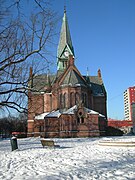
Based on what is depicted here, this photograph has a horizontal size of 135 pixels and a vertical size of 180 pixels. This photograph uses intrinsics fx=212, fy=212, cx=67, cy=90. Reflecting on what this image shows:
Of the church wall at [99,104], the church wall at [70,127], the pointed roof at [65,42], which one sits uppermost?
the pointed roof at [65,42]

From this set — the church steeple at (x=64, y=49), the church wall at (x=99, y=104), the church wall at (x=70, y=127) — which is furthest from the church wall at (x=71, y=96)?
the church steeple at (x=64, y=49)

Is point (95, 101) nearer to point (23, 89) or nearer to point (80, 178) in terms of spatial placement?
point (23, 89)

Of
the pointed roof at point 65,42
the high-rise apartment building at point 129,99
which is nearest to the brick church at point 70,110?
the pointed roof at point 65,42

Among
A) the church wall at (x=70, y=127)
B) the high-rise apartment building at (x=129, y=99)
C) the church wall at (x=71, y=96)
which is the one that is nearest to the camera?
the church wall at (x=70, y=127)

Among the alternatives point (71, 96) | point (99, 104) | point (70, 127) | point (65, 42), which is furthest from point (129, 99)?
point (70, 127)

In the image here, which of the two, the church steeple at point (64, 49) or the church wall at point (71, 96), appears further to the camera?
the church steeple at point (64, 49)

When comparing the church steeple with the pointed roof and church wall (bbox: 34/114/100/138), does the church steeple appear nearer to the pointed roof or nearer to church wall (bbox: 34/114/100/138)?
the pointed roof

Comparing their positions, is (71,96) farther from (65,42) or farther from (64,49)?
(65,42)

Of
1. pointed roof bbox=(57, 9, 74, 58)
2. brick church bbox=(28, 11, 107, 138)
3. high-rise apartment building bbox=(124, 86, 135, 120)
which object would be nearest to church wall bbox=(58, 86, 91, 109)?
brick church bbox=(28, 11, 107, 138)

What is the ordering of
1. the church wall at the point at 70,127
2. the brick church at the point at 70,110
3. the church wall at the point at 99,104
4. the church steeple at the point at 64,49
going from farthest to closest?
the church steeple at the point at 64,49 → the church wall at the point at 99,104 → the brick church at the point at 70,110 → the church wall at the point at 70,127

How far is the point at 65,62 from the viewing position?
56.6 metres

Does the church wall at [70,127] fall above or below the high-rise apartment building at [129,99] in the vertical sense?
below

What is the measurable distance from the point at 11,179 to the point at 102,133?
3619cm

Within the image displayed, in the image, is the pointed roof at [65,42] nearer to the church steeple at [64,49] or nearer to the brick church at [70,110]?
the church steeple at [64,49]
